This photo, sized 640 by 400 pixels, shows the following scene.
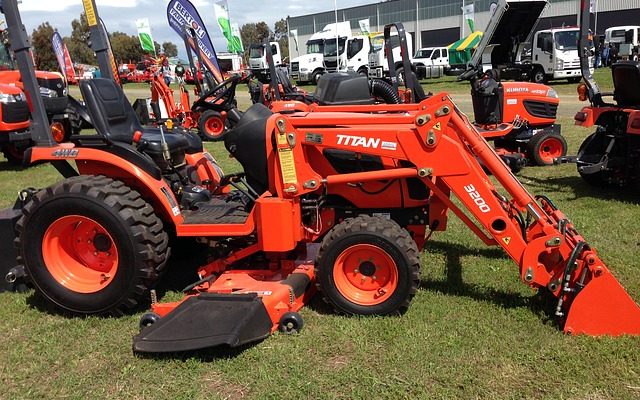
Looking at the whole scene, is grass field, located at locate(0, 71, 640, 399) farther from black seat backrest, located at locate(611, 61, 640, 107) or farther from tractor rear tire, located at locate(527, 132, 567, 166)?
tractor rear tire, located at locate(527, 132, 567, 166)

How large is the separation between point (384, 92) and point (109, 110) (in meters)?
5.16

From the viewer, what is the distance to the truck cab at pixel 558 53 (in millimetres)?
21469

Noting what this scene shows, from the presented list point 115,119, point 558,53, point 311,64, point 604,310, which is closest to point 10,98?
Result: point 115,119

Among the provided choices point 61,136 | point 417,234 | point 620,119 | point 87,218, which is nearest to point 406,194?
point 417,234

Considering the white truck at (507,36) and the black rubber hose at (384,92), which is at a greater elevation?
the white truck at (507,36)

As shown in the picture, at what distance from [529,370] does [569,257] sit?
2.38 feet

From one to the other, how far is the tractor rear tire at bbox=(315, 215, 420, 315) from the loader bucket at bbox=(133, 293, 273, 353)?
1.67 feet

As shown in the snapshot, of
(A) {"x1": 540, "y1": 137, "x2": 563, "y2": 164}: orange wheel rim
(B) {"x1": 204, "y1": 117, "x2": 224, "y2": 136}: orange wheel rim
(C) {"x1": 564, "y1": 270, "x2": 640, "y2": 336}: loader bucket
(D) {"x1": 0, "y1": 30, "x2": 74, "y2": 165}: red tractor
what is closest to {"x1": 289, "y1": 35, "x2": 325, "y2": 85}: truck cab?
(B) {"x1": 204, "y1": 117, "x2": 224, "y2": 136}: orange wheel rim

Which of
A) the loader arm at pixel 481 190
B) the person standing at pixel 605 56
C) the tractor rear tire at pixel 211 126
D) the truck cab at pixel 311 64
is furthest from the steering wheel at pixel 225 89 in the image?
the person standing at pixel 605 56

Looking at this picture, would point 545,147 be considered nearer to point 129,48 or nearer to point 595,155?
point 595,155

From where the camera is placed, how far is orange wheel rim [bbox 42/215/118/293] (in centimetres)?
374

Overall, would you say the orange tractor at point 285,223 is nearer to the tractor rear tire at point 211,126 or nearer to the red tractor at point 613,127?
the red tractor at point 613,127

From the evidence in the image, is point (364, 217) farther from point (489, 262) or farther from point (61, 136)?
point (61, 136)

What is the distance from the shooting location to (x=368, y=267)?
11.8ft
